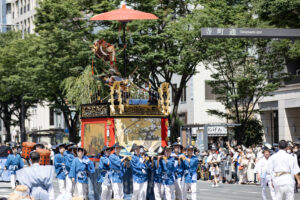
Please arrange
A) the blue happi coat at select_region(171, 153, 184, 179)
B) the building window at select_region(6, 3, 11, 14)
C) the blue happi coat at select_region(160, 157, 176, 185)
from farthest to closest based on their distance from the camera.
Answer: the building window at select_region(6, 3, 11, 14) < the blue happi coat at select_region(171, 153, 184, 179) < the blue happi coat at select_region(160, 157, 176, 185)

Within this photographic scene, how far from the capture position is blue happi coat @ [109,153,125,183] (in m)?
18.2

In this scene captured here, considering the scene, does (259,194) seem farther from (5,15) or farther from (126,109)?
(5,15)

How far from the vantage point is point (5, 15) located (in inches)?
3506

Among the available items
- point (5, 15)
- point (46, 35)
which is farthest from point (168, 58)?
point (5, 15)

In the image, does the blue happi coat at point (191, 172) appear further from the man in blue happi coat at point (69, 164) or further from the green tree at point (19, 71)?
the green tree at point (19, 71)

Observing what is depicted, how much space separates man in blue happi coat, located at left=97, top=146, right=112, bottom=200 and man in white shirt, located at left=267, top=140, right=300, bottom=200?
580 centimetres

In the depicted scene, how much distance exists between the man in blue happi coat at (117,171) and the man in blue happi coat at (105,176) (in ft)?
0.67

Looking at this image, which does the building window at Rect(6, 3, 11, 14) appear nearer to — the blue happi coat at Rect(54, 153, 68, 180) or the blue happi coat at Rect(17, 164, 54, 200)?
the blue happi coat at Rect(54, 153, 68, 180)

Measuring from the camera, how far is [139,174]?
701 inches

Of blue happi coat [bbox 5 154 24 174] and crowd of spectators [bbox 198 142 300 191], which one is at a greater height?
blue happi coat [bbox 5 154 24 174]

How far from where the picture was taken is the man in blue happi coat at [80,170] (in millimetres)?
18234

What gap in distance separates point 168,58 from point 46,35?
327 inches

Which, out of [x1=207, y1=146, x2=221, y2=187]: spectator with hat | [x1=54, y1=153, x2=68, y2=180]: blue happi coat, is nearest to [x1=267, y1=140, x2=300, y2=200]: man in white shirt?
[x1=54, y1=153, x2=68, y2=180]: blue happi coat

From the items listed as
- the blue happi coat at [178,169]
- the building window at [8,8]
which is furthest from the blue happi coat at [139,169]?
the building window at [8,8]
